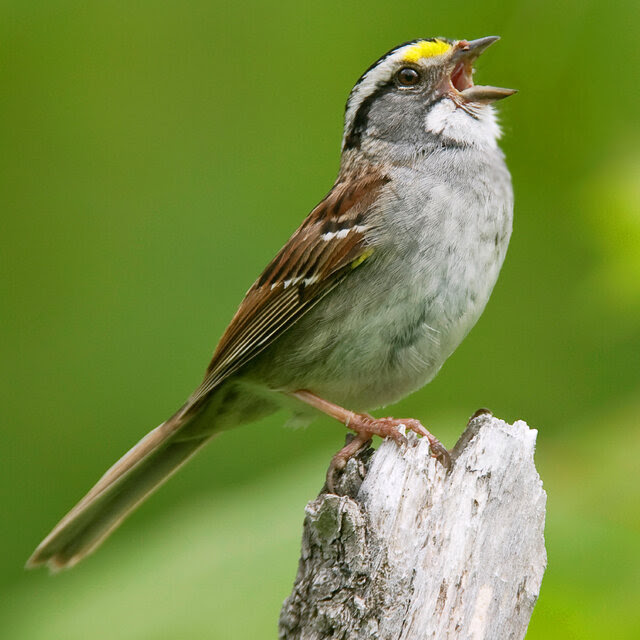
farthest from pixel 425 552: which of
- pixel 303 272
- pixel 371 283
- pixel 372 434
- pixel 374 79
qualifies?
pixel 374 79

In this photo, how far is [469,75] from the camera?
11.8 ft

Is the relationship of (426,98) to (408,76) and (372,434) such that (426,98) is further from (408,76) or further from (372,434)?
(372,434)

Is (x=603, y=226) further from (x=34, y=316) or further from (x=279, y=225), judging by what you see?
(x=34, y=316)

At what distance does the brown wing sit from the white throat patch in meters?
0.26

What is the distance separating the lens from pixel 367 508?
238 centimetres

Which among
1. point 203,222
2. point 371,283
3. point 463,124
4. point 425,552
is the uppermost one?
point 203,222

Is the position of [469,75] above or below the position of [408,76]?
above

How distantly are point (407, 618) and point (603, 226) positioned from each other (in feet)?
3.65

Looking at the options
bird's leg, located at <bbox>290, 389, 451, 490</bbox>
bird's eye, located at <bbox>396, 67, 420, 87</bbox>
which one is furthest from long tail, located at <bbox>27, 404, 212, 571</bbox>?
bird's eye, located at <bbox>396, 67, 420, 87</bbox>

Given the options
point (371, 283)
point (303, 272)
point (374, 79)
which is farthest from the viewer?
point (374, 79)

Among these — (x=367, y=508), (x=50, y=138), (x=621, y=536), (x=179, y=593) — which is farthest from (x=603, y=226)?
(x=50, y=138)

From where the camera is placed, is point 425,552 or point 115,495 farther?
point 115,495

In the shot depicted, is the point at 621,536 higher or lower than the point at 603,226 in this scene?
lower

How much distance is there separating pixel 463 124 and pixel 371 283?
61 centimetres
